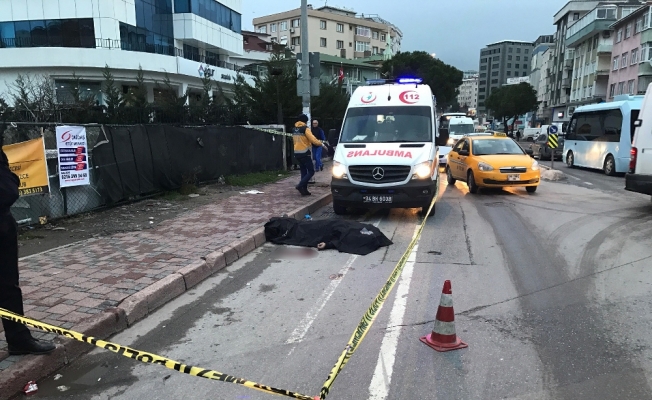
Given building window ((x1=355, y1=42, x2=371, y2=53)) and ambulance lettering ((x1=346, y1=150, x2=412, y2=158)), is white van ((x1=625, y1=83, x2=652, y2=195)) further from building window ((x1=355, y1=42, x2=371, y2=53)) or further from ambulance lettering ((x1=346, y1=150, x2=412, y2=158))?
building window ((x1=355, y1=42, x2=371, y2=53))

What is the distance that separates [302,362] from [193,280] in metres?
2.38

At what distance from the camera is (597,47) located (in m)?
56.2

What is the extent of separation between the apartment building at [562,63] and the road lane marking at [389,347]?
70867 mm

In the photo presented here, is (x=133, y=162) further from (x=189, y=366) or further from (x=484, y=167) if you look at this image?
(x=484, y=167)

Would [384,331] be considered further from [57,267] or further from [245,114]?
[245,114]

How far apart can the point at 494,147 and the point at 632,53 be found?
45648 mm

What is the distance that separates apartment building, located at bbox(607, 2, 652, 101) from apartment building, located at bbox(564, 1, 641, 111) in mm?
114

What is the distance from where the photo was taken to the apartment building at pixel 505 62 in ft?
627

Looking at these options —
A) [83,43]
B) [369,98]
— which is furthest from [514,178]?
[83,43]

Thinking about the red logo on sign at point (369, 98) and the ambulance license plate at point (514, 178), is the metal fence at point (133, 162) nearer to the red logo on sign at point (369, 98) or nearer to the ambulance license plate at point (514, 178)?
the red logo on sign at point (369, 98)

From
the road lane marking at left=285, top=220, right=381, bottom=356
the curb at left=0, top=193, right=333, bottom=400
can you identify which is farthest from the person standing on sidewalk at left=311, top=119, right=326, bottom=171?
the road lane marking at left=285, top=220, right=381, bottom=356

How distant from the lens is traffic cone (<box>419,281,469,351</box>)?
3.91 meters

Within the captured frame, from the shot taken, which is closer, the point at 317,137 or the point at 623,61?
the point at 317,137

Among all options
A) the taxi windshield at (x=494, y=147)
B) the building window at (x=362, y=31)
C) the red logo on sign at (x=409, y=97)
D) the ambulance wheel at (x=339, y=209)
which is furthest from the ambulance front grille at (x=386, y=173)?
the building window at (x=362, y=31)
